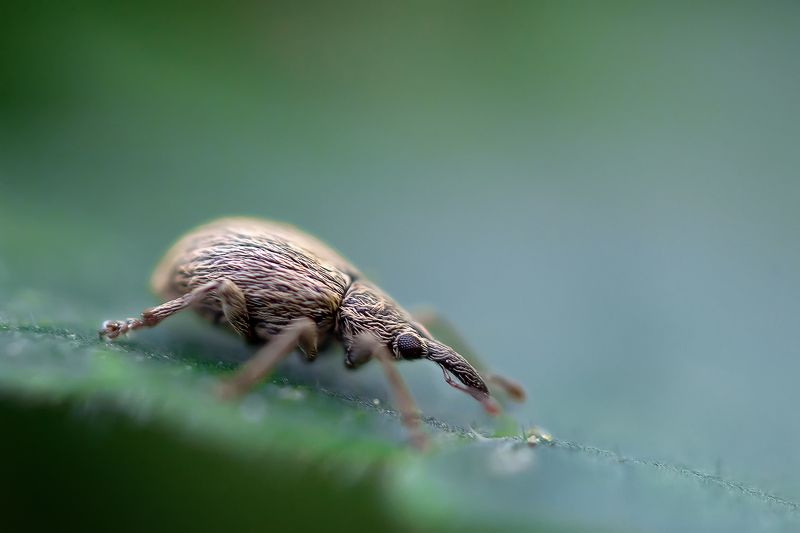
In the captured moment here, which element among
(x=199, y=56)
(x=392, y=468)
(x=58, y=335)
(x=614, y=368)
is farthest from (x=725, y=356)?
(x=199, y=56)

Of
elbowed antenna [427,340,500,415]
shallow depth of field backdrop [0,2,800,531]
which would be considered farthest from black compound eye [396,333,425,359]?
shallow depth of field backdrop [0,2,800,531]

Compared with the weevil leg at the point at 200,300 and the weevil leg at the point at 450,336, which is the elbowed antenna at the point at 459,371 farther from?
the weevil leg at the point at 200,300

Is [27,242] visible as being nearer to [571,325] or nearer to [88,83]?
[88,83]

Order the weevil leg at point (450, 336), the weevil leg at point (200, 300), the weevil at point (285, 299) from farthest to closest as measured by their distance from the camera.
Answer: the weevil leg at point (450, 336), the weevil at point (285, 299), the weevil leg at point (200, 300)

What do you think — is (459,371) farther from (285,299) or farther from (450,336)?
(285,299)

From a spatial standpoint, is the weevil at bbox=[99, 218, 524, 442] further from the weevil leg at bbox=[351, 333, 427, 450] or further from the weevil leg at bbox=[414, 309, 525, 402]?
the weevil leg at bbox=[414, 309, 525, 402]

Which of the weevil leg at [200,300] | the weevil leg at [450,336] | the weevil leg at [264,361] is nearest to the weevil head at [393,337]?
the weevil leg at [450,336]
